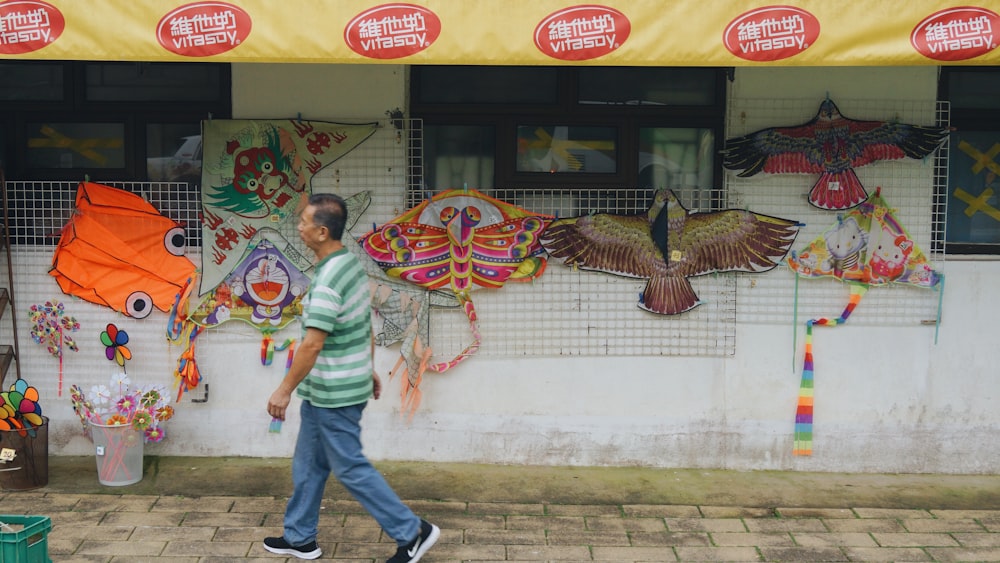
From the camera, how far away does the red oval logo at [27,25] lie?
15.2ft

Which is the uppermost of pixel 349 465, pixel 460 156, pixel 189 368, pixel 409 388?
pixel 460 156

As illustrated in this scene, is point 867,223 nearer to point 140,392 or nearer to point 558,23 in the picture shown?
point 558,23

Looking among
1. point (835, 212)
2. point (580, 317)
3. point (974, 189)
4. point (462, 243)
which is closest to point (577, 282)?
point (580, 317)

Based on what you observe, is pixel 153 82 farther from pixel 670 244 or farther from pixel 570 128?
pixel 670 244

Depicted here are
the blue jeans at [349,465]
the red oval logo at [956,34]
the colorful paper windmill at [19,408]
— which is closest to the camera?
the blue jeans at [349,465]

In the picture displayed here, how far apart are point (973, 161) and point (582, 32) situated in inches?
115

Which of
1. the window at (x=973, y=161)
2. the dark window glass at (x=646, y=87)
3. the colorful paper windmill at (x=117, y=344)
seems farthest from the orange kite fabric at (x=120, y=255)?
the window at (x=973, y=161)

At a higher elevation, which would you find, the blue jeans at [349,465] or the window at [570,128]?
the window at [570,128]

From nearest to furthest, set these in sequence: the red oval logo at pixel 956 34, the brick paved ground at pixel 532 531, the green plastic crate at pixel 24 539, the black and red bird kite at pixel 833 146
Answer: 1. the green plastic crate at pixel 24 539
2. the red oval logo at pixel 956 34
3. the brick paved ground at pixel 532 531
4. the black and red bird kite at pixel 833 146

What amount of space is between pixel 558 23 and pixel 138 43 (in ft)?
6.65

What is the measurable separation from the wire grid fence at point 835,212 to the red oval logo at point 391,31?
2.14 m

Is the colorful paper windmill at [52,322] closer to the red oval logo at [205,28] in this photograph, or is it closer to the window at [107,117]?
the window at [107,117]

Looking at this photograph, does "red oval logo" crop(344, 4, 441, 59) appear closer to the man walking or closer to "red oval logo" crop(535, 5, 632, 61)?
"red oval logo" crop(535, 5, 632, 61)

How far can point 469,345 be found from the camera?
235 inches
